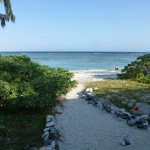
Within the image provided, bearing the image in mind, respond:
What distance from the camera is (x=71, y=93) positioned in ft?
57.9

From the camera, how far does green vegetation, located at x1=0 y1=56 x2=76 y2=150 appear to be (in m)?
10.1

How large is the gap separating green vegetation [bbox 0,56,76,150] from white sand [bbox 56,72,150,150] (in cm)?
97

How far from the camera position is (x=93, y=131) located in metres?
11.1

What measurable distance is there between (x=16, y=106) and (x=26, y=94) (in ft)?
2.36

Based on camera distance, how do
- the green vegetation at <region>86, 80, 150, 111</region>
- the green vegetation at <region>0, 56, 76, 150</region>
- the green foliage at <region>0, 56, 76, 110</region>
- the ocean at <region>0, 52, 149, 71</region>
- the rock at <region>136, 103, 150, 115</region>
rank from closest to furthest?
the green vegetation at <region>0, 56, 76, 150</region>, the green foliage at <region>0, 56, 76, 110</region>, the rock at <region>136, 103, 150, 115</region>, the green vegetation at <region>86, 80, 150, 111</region>, the ocean at <region>0, 52, 149, 71</region>

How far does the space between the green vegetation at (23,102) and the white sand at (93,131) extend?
97cm

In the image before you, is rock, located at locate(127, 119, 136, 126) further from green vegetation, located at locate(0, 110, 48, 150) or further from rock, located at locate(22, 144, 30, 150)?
rock, located at locate(22, 144, 30, 150)

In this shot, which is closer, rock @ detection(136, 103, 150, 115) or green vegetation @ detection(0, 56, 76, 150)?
green vegetation @ detection(0, 56, 76, 150)

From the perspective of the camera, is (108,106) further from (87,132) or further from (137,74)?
(137,74)

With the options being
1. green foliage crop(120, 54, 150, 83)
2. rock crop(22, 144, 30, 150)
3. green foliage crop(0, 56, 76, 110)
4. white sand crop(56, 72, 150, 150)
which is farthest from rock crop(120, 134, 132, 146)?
green foliage crop(120, 54, 150, 83)

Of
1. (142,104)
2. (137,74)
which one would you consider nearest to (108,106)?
(142,104)

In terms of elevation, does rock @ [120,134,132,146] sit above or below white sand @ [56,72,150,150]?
above

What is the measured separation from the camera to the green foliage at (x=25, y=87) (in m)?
12.4

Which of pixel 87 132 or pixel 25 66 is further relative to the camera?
pixel 25 66
